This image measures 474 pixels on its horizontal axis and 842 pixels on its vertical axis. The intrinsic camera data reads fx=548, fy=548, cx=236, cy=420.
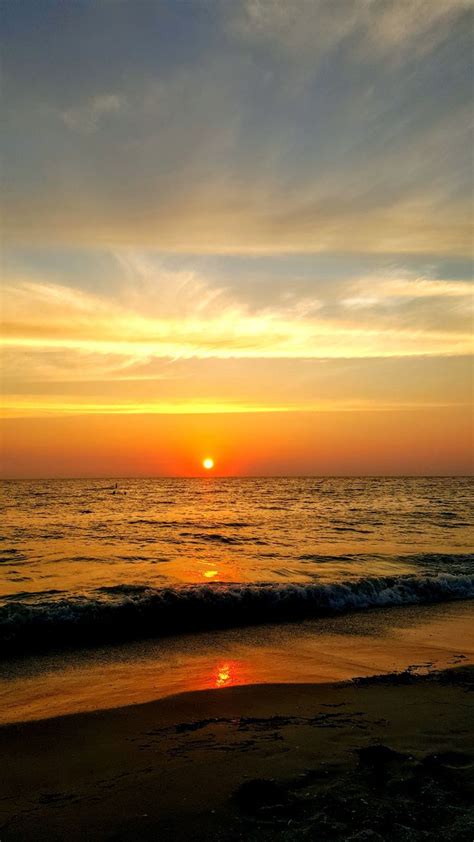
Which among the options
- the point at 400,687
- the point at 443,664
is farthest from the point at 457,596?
the point at 400,687

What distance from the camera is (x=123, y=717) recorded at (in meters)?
6.38

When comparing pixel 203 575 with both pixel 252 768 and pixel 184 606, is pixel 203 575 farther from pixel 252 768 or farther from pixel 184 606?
pixel 252 768

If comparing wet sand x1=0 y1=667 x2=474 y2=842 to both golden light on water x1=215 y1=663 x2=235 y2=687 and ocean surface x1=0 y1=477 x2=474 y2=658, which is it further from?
ocean surface x1=0 y1=477 x2=474 y2=658

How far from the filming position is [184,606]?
41.1 feet

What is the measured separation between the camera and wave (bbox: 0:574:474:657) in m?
10.6

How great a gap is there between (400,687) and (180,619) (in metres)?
6.02

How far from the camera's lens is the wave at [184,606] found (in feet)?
34.7

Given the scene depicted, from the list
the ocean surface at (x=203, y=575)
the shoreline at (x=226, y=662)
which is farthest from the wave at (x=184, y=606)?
the shoreline at (x=226, y=662)

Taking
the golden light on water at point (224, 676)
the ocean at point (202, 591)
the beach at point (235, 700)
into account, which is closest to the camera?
the beach at point (235, 700)

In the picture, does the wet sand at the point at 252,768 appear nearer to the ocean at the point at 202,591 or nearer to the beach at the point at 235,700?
the beach at the point at 235,700

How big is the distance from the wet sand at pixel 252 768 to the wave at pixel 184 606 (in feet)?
14.5

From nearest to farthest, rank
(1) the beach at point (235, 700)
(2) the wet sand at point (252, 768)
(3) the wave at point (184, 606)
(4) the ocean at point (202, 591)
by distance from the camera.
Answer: (2) the wet sand at point (252, 768) < (1) the beach at point (235, 700) < (4) the ocean at point (202, 591) < (3) the wave at point (184, 606)

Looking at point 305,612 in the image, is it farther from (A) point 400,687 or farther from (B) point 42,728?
(B) point 42,728

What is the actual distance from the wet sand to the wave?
4423 mm
